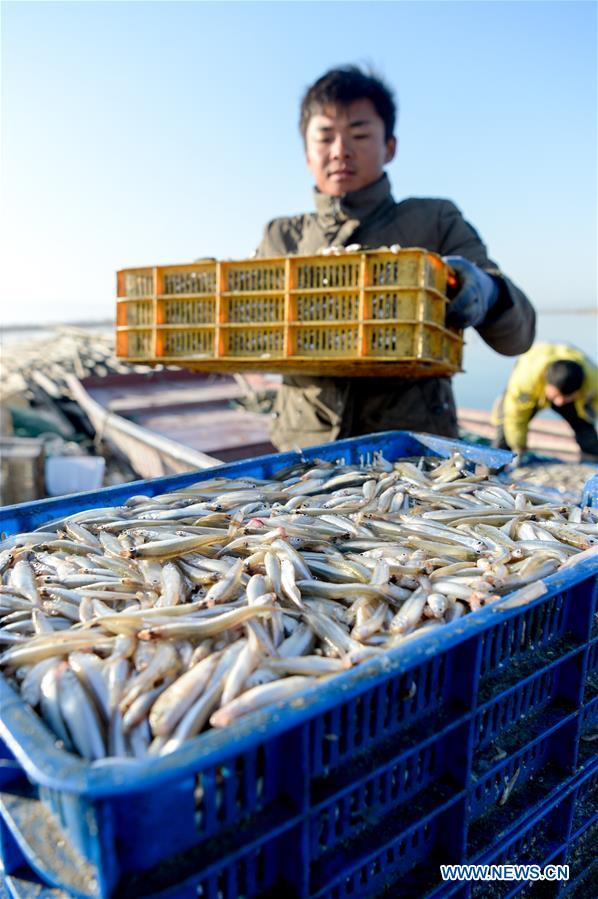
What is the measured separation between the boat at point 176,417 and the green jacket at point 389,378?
1943mm

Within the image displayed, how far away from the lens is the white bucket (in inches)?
318

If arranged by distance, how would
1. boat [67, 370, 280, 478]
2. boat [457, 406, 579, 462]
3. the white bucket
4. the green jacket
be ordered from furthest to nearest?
boat [457, 406, 579, 462] → the white bucket → boat [67, 370, 280, 478] → the green jacket

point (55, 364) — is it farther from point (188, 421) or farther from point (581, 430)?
point (581, 430)

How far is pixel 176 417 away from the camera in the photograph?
11.0 m

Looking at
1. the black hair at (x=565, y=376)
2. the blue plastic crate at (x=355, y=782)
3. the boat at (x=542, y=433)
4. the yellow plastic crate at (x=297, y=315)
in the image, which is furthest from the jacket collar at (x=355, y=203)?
the boat at (x=542, y=433)

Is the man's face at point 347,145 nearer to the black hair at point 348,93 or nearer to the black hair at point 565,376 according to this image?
the black hair at point 348,93

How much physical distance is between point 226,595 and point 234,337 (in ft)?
8.87

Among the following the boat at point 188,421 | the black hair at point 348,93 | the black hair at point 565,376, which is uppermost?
the black hair at point 348,93

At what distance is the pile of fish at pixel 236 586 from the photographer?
169 cm

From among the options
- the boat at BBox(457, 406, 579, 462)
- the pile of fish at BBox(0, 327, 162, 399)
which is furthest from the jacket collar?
the pile of fish at BBox(0, 327, 162, 399)

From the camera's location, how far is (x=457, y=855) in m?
1.99

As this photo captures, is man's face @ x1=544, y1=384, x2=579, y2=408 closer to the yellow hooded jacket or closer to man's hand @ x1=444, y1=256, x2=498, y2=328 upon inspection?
the yellow hooded jacket

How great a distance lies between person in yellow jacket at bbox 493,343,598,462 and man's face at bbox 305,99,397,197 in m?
5.50

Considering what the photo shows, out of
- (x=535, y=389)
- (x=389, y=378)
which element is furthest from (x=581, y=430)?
(x=389, y=378)
